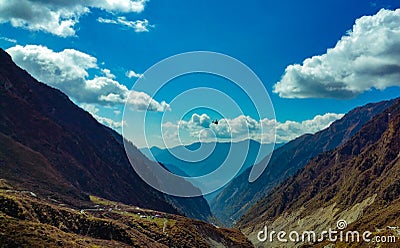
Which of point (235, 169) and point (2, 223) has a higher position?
point (235, 169)

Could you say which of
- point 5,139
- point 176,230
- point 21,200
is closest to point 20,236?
point 21,200

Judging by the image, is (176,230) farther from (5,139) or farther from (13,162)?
(5,139)

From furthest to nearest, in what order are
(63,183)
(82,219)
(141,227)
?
(63,183) → (141,227) → (82,219)

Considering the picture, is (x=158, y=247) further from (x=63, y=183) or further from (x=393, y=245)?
(x=393, y=245)

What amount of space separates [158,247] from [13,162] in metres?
96.7

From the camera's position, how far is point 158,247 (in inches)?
4579

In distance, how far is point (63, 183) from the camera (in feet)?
613

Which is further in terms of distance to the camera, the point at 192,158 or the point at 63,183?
the point at 63,183

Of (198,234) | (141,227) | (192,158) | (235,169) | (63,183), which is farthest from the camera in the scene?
(63,183)

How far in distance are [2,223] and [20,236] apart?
222 inches

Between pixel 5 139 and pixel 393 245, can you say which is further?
pixel 5 139

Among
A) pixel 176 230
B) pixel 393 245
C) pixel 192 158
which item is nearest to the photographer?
pixel 192 158

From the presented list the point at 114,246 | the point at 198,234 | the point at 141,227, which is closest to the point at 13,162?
the point at 141,227

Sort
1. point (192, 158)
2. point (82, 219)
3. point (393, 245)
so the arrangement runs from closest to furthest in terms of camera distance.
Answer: point (192, 158)
point (82, 219)
point (393, 245)
